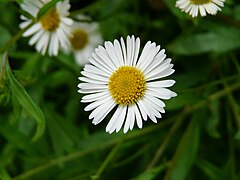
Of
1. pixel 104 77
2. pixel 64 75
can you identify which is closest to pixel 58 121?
pixel 64 75

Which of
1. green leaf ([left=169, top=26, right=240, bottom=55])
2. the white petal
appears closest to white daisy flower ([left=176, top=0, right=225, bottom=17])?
the white petal

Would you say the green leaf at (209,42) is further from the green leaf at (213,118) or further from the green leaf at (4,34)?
the green leaf at (4,34)

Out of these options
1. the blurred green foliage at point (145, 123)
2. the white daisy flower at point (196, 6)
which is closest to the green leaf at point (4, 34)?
the blurred green foliage at point (145, 123)

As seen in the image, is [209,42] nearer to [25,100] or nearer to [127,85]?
[127,85]

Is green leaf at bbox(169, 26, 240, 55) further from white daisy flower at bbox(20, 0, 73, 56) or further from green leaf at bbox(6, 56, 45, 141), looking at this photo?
green leaf at bbox(6, 56, 45, 141)

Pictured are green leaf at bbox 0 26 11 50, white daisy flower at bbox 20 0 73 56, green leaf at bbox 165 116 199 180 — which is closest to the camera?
green leaf at bbox 165 116 199 180

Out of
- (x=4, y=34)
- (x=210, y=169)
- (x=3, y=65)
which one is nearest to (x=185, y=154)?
(x=210, y=169)

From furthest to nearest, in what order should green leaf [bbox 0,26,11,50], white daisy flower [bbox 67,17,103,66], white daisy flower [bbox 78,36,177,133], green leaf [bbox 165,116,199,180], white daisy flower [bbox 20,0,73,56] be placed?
white daisy flower [bbox 67,17,103,66], green leaf [bbox 0,26,11,50], white daisy flower [bbox 20,0,73,56], green leaf [bbox 165,116,199,180], white daisy flower [bbox 78,36,177,133]
